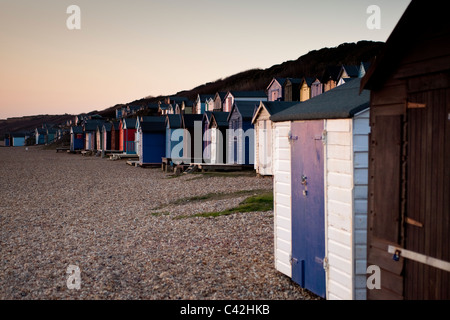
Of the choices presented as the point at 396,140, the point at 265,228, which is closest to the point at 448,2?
the point at 396,140

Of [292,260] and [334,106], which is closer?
[334,106]

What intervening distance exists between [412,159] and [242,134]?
2337 cm

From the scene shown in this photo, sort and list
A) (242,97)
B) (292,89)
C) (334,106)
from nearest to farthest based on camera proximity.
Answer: (334,106) → (242,97) → (292,89)

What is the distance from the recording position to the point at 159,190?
22438 mm

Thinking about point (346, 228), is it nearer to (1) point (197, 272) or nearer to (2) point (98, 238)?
(1) point (197, 272)

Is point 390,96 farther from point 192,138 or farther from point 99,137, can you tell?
point 99,137

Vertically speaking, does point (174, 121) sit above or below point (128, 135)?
above

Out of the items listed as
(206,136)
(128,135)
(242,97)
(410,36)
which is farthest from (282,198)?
(128,135)

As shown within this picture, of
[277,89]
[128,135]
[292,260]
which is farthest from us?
[128,135]

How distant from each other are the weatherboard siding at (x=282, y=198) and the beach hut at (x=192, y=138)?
82.3ft

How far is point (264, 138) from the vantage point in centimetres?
2516


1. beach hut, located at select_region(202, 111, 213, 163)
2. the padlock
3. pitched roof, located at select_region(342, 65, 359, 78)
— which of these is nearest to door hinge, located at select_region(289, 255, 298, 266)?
the padlock

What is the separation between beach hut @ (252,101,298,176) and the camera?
80.4 ft

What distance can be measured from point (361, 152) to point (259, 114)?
19.0m
